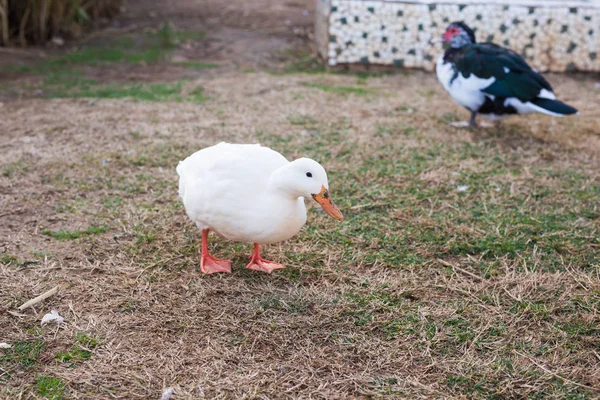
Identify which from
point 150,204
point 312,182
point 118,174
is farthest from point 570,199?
point 118,174

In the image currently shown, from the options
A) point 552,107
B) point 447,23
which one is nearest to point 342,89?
point 447,23

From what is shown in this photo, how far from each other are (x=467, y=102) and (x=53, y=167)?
383 cm

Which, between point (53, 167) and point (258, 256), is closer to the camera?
point (258, 256)

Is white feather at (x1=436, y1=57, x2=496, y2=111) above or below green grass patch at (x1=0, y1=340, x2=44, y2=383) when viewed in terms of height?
above

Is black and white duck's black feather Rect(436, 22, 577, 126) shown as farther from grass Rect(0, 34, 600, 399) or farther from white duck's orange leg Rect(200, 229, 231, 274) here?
white duck's orange leg Rect(200, 229, 231, 274)

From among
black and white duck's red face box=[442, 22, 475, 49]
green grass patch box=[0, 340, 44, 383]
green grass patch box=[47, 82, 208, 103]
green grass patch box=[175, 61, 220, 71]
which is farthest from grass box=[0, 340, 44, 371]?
green grass patch box=[175, 61, 220, 71]

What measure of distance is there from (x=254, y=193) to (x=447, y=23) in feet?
19.2

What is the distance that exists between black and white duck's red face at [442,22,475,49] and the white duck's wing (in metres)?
3.59

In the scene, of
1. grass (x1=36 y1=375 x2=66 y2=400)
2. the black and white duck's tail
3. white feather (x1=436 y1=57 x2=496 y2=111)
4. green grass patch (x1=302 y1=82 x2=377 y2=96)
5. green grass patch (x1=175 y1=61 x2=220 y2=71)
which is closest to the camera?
grass (x1=36 y1=375 x2=66 y2=400)

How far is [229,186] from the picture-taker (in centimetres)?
288

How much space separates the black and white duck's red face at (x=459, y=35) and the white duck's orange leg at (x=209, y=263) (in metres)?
3.91

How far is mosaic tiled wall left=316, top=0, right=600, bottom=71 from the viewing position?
768 cm

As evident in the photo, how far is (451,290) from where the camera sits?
3086mm

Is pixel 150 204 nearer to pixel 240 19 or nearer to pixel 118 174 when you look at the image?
pixel 118 174
